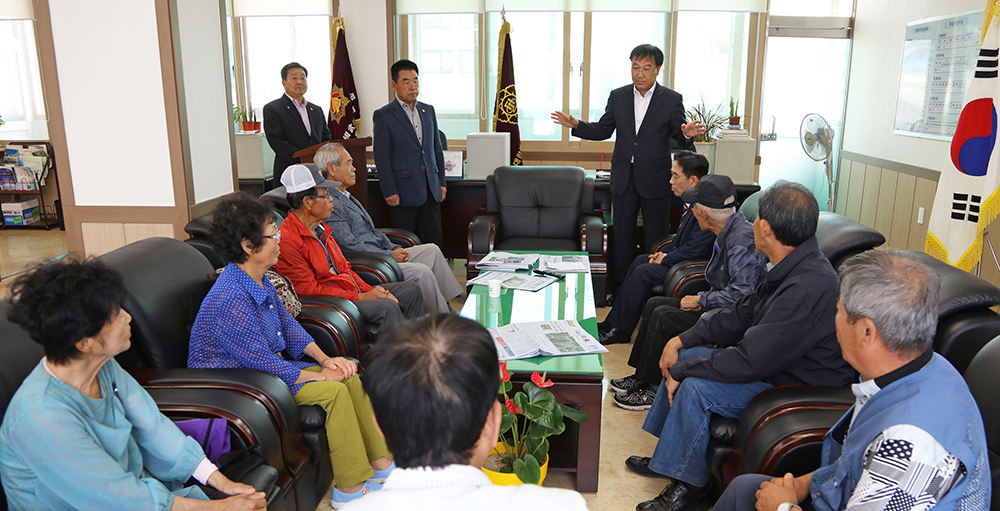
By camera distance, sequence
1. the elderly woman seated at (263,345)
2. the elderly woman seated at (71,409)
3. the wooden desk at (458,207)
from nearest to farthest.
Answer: the elderly woman seated at (71,409) → the elderly woman seated at (263,345) → the wooden desk at (458,207)

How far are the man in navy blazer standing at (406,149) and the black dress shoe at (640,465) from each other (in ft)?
8.23

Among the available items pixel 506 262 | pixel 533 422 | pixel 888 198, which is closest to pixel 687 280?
pixel 506 262

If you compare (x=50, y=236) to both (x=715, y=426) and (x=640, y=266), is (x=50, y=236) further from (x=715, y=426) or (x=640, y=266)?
(x=715, y=426)

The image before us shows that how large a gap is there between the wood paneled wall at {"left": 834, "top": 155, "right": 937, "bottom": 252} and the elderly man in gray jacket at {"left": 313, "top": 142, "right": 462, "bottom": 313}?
375 cm

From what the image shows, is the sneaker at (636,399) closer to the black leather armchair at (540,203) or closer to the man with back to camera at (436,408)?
the black leather armchair at (540,203)

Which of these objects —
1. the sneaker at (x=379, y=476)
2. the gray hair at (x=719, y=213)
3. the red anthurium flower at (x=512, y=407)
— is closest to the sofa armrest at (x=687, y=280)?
the gray hair at (x=719, y=213)

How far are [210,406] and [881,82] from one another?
20.4ft

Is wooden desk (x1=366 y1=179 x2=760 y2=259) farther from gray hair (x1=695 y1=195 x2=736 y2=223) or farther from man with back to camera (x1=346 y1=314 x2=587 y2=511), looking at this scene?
man with back to camera (x1=346 y1=314 x2=587 y2=511)

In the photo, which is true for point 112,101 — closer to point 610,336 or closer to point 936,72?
point 610,336

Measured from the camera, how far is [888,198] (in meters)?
5.56

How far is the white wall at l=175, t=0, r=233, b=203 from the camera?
307 cm

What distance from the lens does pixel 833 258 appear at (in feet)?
8.73

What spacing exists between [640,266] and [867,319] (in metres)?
2.23

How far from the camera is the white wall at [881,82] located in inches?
199
